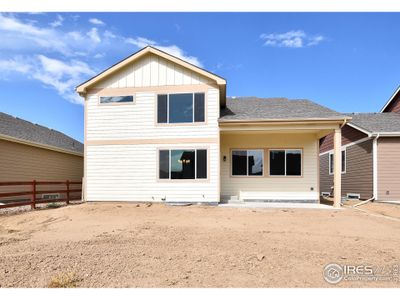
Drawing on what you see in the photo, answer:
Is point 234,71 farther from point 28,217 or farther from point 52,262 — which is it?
point 52,262

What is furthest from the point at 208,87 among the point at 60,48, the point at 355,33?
the point at 60,48

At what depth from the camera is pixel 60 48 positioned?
1494 centimetres

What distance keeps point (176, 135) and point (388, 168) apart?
10457mm

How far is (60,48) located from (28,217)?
30.6ft

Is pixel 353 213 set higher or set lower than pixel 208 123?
lower

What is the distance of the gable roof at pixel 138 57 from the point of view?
12.4 metres

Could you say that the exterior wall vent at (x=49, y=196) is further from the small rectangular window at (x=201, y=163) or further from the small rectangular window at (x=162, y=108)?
the small rectangular window at (x=201, y=163)

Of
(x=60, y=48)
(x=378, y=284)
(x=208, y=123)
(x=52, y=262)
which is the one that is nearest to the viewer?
(x=378, y=284)

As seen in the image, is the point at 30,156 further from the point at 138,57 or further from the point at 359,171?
the point at 359,171

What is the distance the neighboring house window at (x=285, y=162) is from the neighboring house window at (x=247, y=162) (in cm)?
52

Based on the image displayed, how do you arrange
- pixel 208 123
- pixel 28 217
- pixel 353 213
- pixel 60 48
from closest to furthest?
pixel 28 217, pixel 353 213, pixel 208 123, pixel 60 48

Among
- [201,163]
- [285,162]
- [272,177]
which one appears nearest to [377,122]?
[285,162]

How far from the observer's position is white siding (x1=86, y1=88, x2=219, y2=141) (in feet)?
41.4
